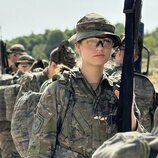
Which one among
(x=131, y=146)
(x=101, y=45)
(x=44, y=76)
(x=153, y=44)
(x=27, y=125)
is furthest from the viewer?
(x=153, y=44)

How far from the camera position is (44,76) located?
23.2ft

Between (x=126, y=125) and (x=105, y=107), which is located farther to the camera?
(x=105, y=107)

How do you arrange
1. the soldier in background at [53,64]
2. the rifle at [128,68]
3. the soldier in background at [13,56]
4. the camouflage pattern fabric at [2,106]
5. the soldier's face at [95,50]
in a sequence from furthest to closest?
1. the soldier in background at [13,56]
2. the camouflage pattern fabric at [2,106]
3. the soldier in background at [53,64]
4. the soldier's face at [95,50]
5. the rifle at [128,68]

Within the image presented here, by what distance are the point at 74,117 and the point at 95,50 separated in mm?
490

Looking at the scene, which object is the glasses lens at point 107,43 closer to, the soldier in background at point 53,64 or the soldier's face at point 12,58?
the soldier in background at point 53,64

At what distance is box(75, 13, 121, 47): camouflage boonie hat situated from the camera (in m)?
4.13

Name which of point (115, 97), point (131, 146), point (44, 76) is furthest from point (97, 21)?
point (44, 76)

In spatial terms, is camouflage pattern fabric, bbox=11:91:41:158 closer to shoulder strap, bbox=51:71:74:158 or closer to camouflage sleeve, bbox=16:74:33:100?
shoulder strap, bbox=51:71:74:158

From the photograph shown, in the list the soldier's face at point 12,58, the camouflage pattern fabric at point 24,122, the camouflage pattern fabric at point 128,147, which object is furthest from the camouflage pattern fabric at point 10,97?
the camouflage pattern fabric at point 128,147

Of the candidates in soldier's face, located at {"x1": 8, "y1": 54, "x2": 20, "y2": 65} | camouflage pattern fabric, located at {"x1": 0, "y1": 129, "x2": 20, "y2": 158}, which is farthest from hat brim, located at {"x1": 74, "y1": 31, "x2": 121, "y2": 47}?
soldier's face, located at {"x1": 8, "y1": 54, "x2": 20, "y2": 65}

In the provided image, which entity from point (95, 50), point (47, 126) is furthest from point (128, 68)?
point (47, 126)

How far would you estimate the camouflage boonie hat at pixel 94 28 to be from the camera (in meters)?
4.13

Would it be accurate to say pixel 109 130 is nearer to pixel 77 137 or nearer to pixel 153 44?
pixel 77 137

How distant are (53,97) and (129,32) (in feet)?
2.41
